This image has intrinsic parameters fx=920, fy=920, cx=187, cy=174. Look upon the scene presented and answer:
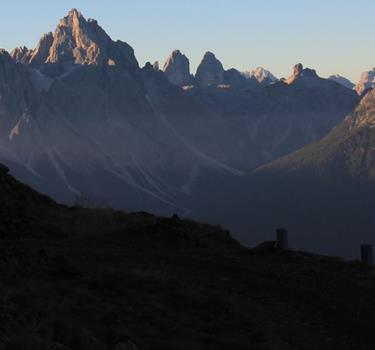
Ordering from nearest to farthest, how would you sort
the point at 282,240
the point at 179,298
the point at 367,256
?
the point at 179,298, the point at 367,256, the point at 282,240

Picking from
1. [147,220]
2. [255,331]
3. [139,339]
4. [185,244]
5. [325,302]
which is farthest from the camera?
[147,220]

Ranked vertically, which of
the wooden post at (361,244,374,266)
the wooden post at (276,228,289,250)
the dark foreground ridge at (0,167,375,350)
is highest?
the wooden post at (276,228,289,250)

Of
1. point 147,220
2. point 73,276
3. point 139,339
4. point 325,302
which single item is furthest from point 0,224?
point 139,339

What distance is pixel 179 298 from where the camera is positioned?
22188 millimetres

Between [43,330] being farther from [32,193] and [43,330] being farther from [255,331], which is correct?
[32,193]

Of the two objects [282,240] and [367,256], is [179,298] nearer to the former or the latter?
[367,256]

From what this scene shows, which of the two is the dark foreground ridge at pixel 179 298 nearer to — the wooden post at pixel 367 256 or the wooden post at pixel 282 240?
the wooden post at pixel 367 256

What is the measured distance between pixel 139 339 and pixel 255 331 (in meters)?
Result: 2.82

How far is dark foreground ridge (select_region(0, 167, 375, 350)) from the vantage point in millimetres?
17797

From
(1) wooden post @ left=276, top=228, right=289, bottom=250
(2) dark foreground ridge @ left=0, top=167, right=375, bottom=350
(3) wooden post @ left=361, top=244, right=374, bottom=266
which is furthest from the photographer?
(1) wooden post @ left=276, top=228, right=289, bottom=250

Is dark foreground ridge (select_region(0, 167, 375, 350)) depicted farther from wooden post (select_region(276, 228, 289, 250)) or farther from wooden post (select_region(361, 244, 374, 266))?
wooden post (select_region(276, 228, 289, 250))

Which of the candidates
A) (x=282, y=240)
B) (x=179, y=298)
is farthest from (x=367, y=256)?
(x=179, y=298)

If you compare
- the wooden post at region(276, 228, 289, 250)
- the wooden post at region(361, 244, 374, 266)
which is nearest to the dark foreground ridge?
the wooden post at region(361, 244, 374, 266)

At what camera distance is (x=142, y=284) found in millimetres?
23547
